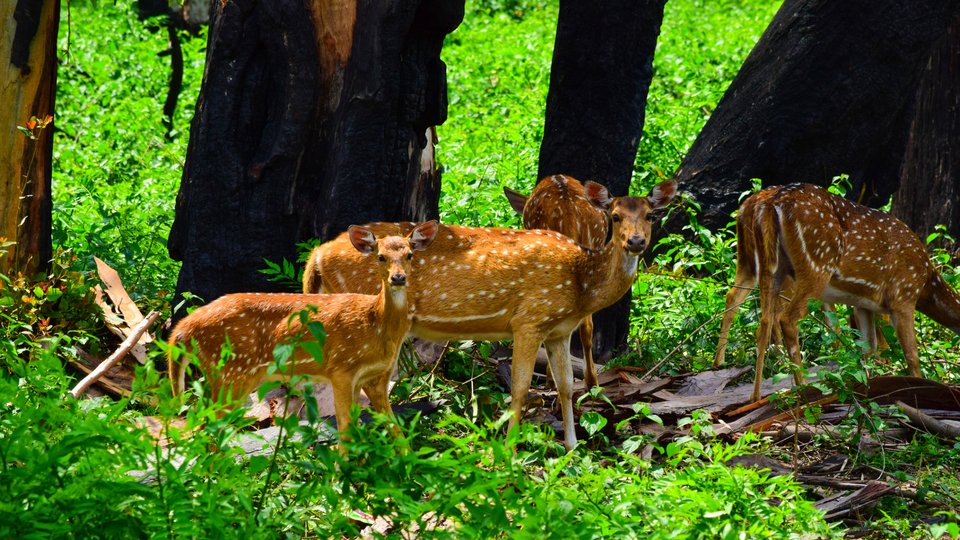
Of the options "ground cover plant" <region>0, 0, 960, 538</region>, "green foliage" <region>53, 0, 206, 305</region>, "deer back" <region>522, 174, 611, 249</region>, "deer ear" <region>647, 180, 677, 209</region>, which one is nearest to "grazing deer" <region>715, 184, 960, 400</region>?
"ground cover plant" <region>0, 0, 960, 538</region>

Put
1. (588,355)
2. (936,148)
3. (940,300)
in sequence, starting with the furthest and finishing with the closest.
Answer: (936,148), (940,300), (588,355)

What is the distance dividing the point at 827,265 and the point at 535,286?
8.45ft

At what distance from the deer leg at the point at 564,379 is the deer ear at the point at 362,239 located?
1.45m

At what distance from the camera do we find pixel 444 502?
5.43 m

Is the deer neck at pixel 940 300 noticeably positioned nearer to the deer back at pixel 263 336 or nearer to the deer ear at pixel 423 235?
the deer ear at pixel 423 235

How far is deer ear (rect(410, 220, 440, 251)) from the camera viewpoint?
7.83 m

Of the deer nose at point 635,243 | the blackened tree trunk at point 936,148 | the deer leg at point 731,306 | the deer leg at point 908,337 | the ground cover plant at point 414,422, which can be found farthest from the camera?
the blackened tree trunk at point 936,148

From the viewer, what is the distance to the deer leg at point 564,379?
816 centimetres

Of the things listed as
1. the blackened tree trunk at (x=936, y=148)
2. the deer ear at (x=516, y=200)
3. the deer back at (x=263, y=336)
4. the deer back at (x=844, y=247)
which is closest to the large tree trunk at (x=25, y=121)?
the deer back at (x=263, y=336)

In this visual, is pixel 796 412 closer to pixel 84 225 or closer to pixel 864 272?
pixel 864 272

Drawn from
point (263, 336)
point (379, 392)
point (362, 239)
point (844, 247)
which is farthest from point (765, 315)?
point (263, 336)

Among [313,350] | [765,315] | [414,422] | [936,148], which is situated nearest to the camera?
[313,350]

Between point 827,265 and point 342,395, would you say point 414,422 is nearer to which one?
point 342,395

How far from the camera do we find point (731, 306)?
33.3ft
